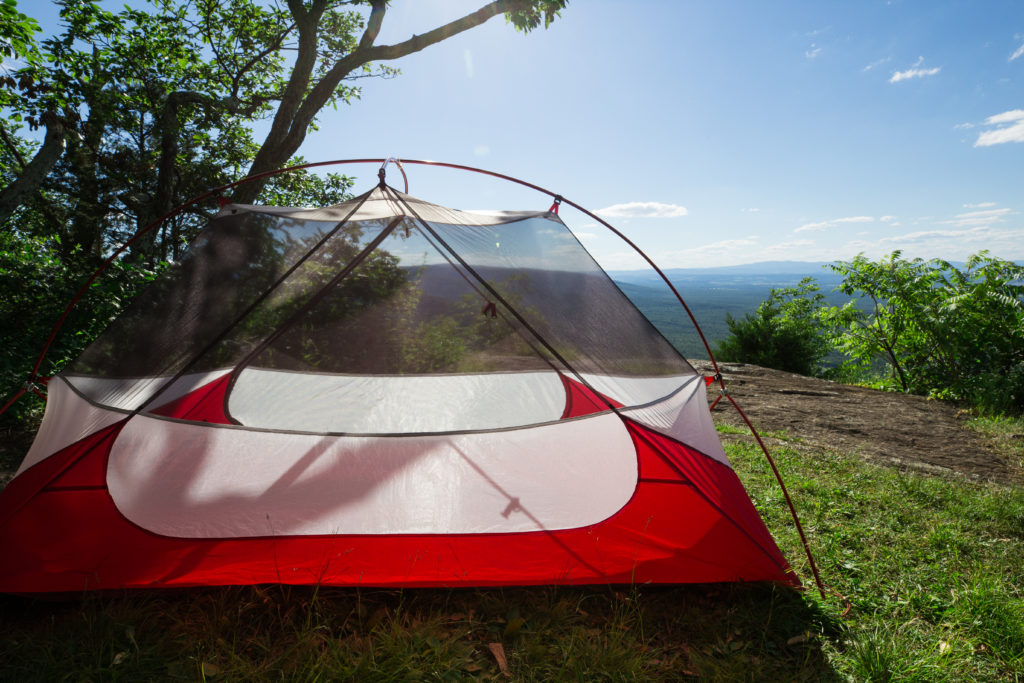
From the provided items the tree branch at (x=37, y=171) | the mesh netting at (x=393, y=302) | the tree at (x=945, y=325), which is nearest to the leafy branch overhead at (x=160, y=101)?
the tree branch at (x=37, y=171)

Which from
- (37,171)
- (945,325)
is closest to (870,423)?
(945,325)

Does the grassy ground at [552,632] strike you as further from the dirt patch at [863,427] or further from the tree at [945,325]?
the tree at [945,325]

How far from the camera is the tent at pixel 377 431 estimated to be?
171cm

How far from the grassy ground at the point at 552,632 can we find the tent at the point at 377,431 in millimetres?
100

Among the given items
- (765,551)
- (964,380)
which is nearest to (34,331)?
(765,551)

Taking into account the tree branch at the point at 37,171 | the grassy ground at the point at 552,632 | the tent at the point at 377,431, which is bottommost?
the grassy ground at the point at 552,632

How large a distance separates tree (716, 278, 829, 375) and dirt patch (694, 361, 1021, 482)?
3.79 metres

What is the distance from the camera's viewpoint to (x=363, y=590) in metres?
1.73

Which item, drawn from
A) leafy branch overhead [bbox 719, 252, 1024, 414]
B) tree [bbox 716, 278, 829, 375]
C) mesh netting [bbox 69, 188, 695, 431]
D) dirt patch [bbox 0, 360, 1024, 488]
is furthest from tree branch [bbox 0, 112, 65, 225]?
tree [bbox 716, 278, 829, 375]

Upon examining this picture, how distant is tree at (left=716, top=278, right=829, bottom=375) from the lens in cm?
974

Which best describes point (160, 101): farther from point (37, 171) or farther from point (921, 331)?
point (921, 331)

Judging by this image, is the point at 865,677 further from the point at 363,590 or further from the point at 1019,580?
the point at 363,590

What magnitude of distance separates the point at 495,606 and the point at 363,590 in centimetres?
50

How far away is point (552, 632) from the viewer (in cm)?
157
